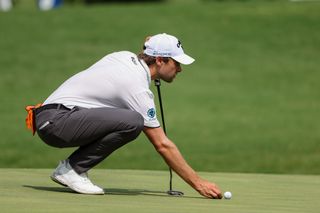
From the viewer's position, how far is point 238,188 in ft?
29.7

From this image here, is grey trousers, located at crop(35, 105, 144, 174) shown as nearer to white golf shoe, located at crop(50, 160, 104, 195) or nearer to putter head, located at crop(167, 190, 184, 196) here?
white golf shoe, located at crop(50, 160, 104, 195)

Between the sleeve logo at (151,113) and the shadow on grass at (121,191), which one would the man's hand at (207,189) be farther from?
the sleeve logo at (151,113)

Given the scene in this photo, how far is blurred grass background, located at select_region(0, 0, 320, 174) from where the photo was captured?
750 inches

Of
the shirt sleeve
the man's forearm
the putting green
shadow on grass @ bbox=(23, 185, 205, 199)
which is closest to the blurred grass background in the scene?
the putting green

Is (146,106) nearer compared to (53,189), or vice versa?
(146,106)

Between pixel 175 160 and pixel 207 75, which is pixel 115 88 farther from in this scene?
pixel 207 75

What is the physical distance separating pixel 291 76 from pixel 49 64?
6.08m

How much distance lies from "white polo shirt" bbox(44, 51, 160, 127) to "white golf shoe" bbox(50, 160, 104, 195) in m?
0.50

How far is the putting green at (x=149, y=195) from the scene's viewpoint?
23.1 ft

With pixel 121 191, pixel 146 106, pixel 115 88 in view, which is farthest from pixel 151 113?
pixel 121 191

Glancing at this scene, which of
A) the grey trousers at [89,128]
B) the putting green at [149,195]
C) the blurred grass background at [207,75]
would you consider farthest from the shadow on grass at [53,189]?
the blurred grass background at [207,75]

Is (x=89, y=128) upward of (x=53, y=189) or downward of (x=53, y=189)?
upward

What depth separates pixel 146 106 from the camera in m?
7.76

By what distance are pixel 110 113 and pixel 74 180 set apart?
586mm
